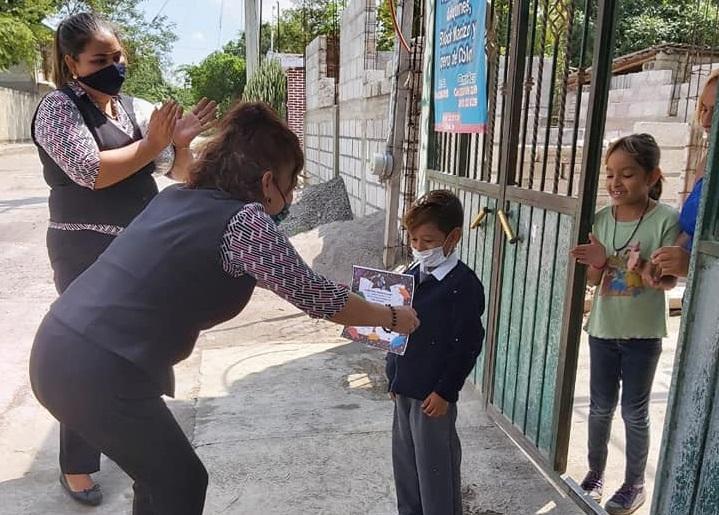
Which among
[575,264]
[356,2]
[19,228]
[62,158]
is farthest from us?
[19,228]

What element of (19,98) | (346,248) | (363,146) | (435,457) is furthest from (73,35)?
(19,98)

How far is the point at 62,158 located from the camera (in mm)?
2309

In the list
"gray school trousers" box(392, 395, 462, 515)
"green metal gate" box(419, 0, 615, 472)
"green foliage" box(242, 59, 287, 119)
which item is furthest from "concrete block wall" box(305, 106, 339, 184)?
"gray school trousers" box(392, 395, 462, 515)

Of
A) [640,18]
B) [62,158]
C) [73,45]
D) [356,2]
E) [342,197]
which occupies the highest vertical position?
[640,18]

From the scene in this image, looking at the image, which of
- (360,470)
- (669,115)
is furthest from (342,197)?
(360,470)

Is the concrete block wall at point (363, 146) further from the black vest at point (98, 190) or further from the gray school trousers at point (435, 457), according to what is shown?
the gray school trousers at point (435, 457)

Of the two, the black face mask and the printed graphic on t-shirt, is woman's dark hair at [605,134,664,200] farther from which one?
the black face mask

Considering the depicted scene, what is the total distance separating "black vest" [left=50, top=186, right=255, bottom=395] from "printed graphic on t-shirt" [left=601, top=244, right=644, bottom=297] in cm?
144

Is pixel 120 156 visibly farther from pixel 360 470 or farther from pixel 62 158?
pixel 360 470

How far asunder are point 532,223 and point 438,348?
102cm

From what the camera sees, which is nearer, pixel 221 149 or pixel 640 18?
pixel 221 149

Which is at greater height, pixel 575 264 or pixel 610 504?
pixel 575 264

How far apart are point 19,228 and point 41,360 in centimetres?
901

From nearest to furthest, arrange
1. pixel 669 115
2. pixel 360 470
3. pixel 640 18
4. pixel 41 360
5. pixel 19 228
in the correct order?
pixel 41 360
pixel 360 470
pixel 19 228
pixel 669 115
pixel 640 18
